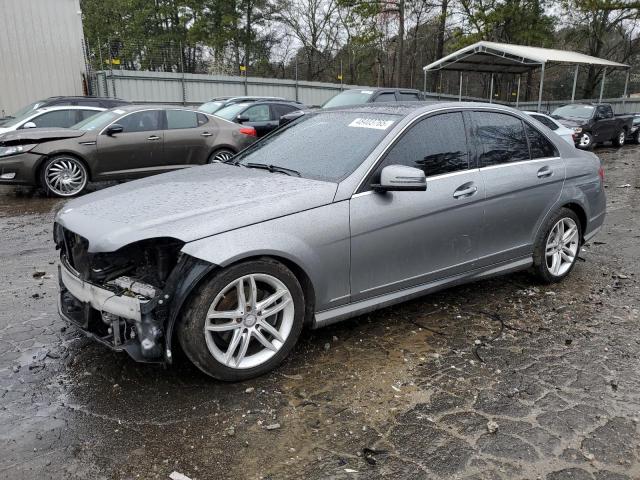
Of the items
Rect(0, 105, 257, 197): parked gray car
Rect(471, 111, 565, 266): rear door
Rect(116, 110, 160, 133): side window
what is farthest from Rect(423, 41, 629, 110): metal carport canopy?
Rect(471, 111, 565, 266): rear door

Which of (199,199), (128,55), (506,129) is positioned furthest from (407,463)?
(128,55)

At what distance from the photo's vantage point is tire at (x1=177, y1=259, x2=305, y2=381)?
9.55 ft

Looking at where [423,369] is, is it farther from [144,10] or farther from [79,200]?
[144,10]

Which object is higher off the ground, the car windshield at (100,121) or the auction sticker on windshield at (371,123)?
the auction sticker on windshield at (371,123)

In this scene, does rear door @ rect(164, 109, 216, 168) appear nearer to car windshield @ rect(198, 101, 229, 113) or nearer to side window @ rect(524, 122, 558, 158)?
car windshield @ rect(198, 101, 229, 113)

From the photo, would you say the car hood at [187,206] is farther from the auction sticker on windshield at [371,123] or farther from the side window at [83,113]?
the side window at [83,113]

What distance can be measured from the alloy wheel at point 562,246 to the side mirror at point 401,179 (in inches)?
73.7

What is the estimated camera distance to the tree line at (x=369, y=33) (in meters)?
33.9

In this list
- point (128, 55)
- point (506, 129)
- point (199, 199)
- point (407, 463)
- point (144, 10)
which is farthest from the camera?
point (144, 10)

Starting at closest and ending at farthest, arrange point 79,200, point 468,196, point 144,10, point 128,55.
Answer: point 79,200
point 468,196
point 128,55
point 144,10

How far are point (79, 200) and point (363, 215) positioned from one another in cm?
194

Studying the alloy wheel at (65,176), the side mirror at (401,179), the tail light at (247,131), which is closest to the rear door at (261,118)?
the tail light at (247,131)

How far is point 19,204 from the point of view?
876 centimetres

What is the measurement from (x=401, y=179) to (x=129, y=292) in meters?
1.75
